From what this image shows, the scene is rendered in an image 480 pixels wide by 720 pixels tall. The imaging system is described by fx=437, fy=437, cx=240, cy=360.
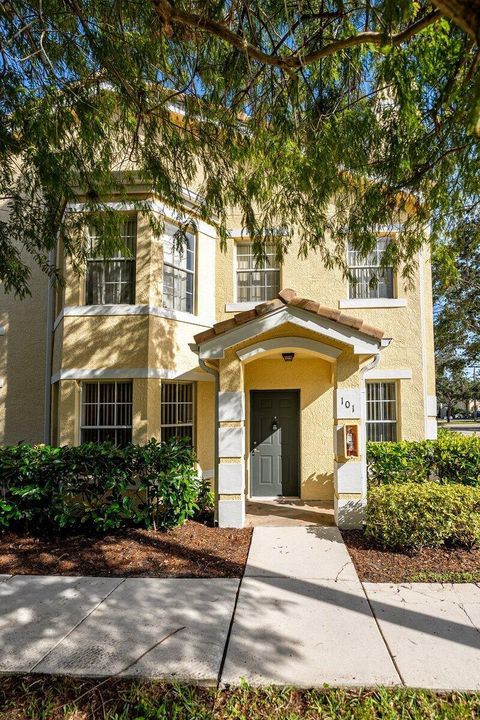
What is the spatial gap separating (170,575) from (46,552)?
2.06 metres

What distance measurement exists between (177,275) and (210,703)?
24.1 ft

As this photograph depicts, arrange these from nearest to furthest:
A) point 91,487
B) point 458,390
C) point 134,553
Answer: point 134,553
point 91,487
point 458,390

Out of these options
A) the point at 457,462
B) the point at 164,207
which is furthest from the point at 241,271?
the point at 457,462

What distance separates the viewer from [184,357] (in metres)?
8.83

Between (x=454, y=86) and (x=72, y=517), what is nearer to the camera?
(x=454, y=86)

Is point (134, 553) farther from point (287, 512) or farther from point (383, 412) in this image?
point (383, 412)

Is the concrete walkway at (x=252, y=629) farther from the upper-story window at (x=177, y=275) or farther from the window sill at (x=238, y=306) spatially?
the window sill at (x=238, y=306)

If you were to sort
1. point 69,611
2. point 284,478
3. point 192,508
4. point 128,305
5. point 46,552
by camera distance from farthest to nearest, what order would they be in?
point 284,478
point 128,305
point 192,508
point 46,552
point 69,611

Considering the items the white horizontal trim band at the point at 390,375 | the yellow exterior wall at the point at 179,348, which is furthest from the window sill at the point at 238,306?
the white horizontal trim band at the point at 390,375

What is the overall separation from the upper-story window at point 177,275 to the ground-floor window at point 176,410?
1641mm

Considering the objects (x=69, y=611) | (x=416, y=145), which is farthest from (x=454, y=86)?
(x=69, y=611)

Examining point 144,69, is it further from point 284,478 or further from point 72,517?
point 284,478

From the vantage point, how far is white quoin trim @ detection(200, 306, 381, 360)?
7.02 meters

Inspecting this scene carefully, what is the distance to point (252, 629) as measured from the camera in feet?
13.3
